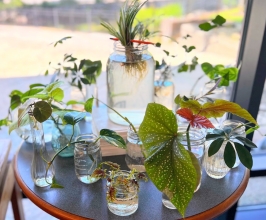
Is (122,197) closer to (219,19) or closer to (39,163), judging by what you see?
(39,163)

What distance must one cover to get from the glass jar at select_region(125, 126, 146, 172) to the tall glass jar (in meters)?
0.17

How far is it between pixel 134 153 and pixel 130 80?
0.26m

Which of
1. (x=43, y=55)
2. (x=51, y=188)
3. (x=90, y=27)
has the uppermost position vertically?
(x=90, y=27)

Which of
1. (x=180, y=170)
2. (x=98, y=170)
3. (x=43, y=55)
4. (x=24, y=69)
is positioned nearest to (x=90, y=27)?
(x=43, y=55)

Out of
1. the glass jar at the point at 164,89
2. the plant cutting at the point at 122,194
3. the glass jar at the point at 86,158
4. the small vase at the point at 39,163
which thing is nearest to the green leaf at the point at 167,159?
the plant cutting at the point at 122,194

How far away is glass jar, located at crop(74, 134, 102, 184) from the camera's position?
85cm

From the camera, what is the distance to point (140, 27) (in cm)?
100

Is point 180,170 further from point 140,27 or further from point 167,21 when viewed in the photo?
point 167,21

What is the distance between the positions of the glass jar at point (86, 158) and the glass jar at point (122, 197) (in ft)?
0.42

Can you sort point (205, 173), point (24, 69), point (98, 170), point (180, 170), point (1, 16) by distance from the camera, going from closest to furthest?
point (180, 170) → point (98, 170) → point (205, 173) → point (1, 16) → point (24, 69)

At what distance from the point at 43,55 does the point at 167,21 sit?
1.84 ft

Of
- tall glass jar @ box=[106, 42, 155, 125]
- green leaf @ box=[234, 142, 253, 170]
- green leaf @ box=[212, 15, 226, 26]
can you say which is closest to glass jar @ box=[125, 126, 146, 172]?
tall glass jar @ box=[106, 42, 155, 125]

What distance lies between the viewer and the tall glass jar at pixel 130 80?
3.29 ft

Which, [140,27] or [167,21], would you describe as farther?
[167,21]
